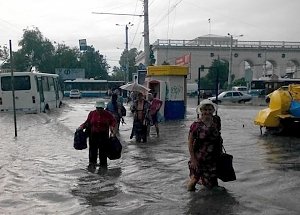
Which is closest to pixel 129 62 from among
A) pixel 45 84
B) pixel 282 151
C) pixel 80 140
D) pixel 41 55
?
pixel 41 55

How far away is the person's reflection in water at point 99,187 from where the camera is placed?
23.3 feet

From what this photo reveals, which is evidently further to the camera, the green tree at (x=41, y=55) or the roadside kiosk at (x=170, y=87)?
the green tree at (x=41, y=55)

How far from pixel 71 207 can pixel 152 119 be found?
27.0 feet

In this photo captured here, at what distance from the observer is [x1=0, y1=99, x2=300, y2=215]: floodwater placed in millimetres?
6609

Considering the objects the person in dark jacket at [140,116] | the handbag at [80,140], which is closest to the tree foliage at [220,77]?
the person in dark jacket at [140,116]

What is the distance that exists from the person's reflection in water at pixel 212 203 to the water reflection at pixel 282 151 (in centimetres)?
263

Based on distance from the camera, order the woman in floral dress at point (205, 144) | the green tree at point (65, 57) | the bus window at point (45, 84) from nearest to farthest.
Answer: the woman in floral dress at point (205, 144), the bus window at point (45, 84), the green tree at point (65, 57)

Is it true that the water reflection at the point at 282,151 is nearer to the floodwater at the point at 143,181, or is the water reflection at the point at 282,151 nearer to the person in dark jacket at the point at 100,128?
the floodwater at the point at 143,181

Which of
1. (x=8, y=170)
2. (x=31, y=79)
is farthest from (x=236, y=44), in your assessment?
(x=8, y=170)

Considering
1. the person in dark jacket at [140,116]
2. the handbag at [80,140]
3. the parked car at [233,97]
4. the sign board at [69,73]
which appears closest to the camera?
the handbag at [80,140]

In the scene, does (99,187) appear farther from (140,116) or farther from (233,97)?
(233,97)

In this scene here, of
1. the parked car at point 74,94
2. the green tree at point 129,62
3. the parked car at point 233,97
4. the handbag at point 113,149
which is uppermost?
the green tree at point 129,62

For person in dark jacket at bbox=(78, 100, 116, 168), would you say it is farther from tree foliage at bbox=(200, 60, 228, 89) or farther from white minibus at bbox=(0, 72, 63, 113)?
tree foliage at bbox=(200, 60, 228, 89)

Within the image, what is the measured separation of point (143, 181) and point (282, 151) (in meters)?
4.57
